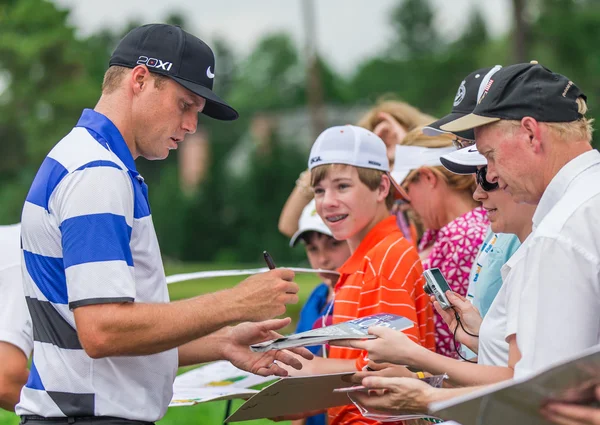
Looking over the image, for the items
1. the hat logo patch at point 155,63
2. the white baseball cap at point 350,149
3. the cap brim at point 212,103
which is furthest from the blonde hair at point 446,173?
the hat logo patch at point 155,63

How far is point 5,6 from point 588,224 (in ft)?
151

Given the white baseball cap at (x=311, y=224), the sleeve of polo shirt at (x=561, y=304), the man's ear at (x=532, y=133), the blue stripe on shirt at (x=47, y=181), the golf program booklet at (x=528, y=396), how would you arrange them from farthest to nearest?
1. the white baseball cap at (x=311, y=224)
2. the blue stripe on shirt at (x=47, y=181)
3. the man's ear at (x=532, y=133)
4. the sleeve of polo shirt at (x=561, y=304)
5. the golf program booklet at (x=528, y=396)

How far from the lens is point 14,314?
4133 mm

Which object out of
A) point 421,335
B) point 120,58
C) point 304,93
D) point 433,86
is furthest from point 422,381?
point 304,93

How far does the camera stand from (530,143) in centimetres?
281

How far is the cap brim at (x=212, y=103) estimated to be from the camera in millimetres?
3365

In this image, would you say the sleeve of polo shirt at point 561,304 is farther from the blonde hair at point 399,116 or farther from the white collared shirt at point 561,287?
the blonde hair at point 399,116

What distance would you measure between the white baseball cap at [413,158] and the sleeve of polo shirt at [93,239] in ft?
6.94

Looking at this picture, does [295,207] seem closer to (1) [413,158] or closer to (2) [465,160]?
(1) [413,158]

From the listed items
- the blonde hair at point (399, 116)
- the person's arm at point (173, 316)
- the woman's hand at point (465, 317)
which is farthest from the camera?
the blonde hair at point (399, 116)

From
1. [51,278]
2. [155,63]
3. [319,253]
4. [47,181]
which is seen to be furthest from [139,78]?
[319,253]

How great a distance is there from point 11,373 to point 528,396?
8.41 ft

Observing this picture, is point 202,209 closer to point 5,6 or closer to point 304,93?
point 5,6

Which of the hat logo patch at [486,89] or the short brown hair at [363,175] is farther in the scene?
the short brown hair at [363,175]
